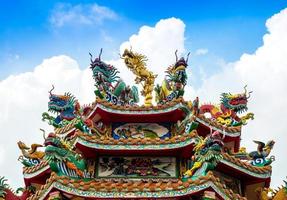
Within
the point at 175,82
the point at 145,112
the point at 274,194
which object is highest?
the point at 175,82

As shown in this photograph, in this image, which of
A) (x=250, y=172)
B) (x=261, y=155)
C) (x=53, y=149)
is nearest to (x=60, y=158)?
(x=53, y=149)

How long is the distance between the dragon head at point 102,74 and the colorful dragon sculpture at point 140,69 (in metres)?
1.01

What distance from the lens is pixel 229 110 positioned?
16188 millimetres

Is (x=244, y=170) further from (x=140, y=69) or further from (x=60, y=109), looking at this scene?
(x=60, y=109)

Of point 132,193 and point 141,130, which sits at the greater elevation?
point 141,130

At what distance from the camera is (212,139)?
1200 cm

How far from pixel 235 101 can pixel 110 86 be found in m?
4.42

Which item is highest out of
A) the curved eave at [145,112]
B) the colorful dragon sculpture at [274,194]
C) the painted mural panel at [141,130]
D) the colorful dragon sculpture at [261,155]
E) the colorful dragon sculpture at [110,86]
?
the colorful dragon sculpture at [110,86]

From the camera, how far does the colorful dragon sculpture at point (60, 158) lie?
1216cm

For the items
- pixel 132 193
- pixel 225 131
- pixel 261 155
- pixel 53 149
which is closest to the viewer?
pixel 132 193

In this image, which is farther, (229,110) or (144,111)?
(229,110)

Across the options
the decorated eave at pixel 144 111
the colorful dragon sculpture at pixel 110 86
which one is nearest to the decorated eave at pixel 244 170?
the decorated eave at pixel 144 111

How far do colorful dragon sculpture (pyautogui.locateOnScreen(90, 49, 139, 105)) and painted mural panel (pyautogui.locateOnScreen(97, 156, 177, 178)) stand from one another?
2199mm

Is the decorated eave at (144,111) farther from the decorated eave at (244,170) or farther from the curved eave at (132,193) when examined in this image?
the curved eave at (132,193)
